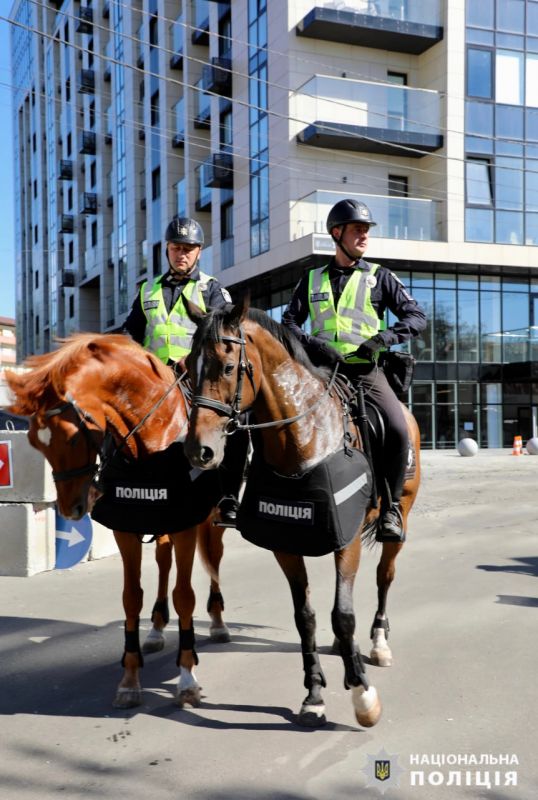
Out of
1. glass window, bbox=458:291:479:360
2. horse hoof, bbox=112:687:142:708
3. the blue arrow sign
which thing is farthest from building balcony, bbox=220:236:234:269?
horse hoof, bbox=112:687:142:708

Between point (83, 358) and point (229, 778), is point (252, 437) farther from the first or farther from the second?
point (229, 778)

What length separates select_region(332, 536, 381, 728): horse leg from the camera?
3910mm

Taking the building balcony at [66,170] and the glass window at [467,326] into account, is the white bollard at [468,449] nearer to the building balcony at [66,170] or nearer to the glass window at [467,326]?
the glass window at [467,326]

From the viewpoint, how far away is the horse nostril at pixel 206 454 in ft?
11.2

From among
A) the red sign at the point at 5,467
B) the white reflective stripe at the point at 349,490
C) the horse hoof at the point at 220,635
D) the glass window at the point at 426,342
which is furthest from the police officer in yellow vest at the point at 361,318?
the glass window at the point at 426,342

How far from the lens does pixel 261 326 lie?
400cm

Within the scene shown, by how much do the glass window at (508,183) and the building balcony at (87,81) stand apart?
29894 millimetres

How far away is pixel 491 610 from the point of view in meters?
6.14

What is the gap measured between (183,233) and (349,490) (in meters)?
2.40

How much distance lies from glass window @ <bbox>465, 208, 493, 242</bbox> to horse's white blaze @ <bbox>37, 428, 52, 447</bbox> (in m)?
25.9

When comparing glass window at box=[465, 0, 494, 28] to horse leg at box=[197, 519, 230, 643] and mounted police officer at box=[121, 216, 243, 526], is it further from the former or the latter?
horse leg at box=[197, 519, 230, 643]

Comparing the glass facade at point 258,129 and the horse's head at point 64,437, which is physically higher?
the glass facade at point 258,129

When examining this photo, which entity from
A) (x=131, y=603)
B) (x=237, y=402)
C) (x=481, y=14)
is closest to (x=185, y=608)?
(x=131, y=603)

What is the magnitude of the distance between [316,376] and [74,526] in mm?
4838
